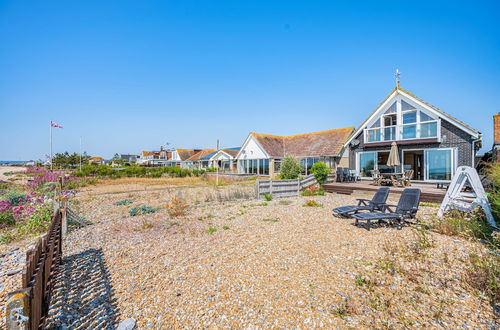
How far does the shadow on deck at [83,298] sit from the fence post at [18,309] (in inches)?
52.2

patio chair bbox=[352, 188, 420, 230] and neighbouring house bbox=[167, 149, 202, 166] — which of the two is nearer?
patio chair bbox=[352, 188, 420, 230]

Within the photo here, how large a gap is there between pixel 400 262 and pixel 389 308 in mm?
1673

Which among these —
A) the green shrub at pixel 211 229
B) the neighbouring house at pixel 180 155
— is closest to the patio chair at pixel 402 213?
the green shrub at pixel 211 229

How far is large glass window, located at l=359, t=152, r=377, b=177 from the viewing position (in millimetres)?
18547

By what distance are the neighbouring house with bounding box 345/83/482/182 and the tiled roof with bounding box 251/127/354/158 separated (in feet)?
12.5

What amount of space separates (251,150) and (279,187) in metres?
17.1

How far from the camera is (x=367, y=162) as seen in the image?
18875 mm

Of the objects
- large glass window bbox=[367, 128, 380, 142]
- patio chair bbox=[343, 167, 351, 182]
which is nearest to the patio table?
patio chair bbox=[343, 167, 351, 182]

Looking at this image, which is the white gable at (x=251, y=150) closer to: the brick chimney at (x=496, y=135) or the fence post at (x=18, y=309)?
the brick chimney at (x=496, y=135)

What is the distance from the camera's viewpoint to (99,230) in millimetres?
7180

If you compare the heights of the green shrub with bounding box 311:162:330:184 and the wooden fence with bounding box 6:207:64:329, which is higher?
the green shrub with bounding box 311:162:330:184

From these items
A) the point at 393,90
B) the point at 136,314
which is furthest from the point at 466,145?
the point at 136,314

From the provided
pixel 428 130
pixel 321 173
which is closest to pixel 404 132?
pixel 428 130

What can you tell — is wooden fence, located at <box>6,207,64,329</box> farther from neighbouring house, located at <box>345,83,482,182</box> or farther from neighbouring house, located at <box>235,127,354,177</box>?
neighbouring house, located at <box>235,127,354,177</box>
